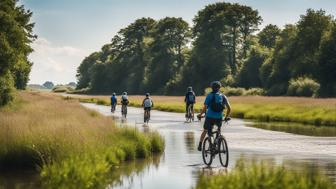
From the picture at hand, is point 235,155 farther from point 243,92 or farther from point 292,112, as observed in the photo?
point 243,92

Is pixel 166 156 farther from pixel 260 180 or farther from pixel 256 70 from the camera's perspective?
pixel 256 70

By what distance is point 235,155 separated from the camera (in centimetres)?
2133

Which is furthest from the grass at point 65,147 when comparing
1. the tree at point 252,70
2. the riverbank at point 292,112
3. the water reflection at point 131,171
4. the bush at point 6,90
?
the tree at point 252,70

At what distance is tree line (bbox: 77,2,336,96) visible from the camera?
8585 centimetres

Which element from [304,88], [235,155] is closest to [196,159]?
[235,155]

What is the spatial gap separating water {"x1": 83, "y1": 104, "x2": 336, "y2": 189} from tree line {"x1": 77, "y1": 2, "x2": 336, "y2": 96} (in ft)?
154

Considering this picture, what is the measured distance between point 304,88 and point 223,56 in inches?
1487

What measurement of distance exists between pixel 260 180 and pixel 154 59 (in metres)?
127

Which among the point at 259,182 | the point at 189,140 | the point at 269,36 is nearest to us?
the point at 259,182

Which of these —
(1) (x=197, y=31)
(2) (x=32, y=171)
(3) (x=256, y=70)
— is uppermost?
(1) (x=197, y=31)

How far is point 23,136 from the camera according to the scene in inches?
698

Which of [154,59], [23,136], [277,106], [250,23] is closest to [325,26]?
[250,23]

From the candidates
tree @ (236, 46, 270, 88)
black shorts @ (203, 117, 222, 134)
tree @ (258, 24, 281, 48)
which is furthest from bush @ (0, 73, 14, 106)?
tree @ (258, 24, 281, 48)

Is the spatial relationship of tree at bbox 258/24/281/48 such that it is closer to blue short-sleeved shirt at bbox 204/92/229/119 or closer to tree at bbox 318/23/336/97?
tree at bbox 318/23/336/97
